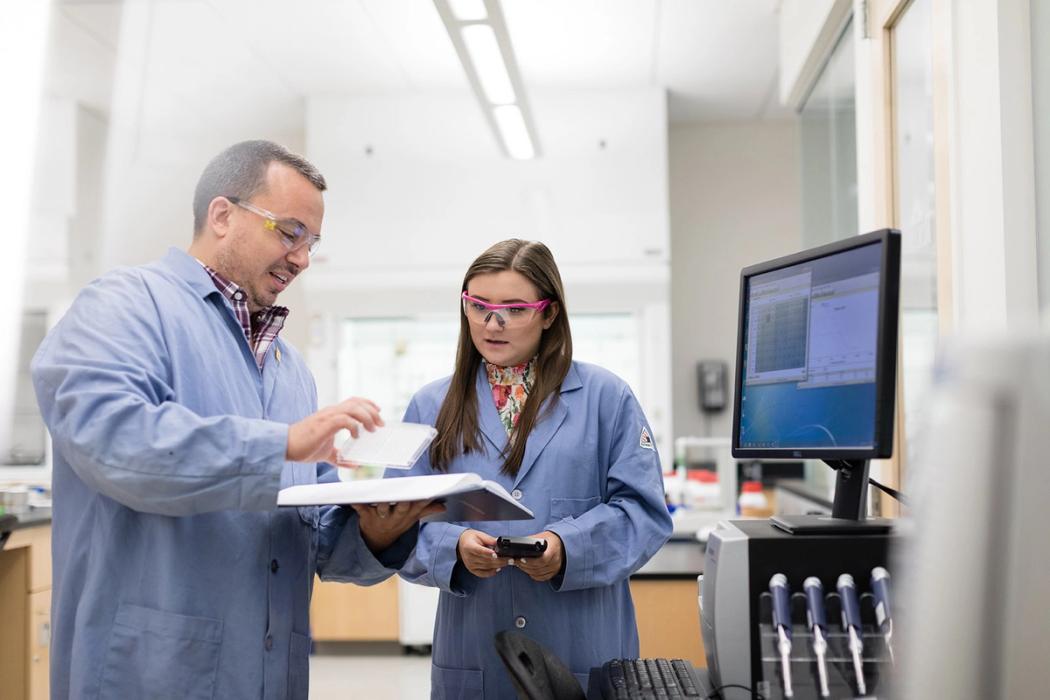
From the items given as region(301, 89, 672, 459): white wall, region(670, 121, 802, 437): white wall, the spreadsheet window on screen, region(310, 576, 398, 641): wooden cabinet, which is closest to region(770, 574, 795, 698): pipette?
the spreadsheet window on screen

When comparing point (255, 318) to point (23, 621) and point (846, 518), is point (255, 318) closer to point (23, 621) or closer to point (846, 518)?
point (846, 518)

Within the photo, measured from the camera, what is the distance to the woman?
60.6 inches

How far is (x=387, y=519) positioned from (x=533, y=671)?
1.53ft

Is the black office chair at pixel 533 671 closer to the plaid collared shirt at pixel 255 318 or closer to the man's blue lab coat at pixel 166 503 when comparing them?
the man's blue lab coat at pixel 166 503

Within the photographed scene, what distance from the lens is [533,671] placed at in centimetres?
100

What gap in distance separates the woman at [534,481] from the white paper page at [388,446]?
0.26 m

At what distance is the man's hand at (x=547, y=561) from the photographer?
148cm

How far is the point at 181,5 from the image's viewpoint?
13.0 feet

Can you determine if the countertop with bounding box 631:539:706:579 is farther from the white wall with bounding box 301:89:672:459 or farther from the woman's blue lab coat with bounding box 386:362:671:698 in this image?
the white wall with bounding box 301:89:672:459

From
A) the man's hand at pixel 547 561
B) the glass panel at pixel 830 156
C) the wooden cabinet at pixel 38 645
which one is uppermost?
the glass panel at pixel 830 156

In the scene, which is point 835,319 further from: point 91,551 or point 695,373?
point 695,373

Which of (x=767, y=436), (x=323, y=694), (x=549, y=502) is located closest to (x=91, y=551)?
(x=549, y=502)

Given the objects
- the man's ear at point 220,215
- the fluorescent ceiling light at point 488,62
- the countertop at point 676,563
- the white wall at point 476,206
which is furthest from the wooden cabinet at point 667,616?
the white wall at point 476,206

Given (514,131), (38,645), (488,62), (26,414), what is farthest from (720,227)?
(38,645)
